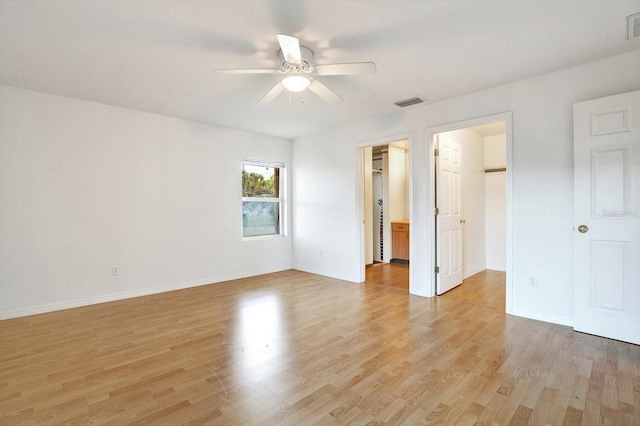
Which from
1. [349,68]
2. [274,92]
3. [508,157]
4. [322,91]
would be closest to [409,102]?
[508,157]


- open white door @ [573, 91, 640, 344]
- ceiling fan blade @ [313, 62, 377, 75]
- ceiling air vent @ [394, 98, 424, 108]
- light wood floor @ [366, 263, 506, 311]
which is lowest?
light wood floor @ [366, 263, 506, 311]

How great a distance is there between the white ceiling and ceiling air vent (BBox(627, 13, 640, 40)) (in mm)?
50

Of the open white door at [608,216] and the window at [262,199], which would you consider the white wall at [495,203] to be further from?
the window at [262,199]

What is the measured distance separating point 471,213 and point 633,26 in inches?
130

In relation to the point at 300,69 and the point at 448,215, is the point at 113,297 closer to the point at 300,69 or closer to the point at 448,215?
the point at 300,69

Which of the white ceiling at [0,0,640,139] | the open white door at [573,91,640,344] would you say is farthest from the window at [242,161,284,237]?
the open white door at [573,91,640,344]

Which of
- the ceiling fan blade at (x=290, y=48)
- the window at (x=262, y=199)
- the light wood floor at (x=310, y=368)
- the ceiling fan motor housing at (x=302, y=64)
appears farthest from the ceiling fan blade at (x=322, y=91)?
the window at (x=262, y=199)

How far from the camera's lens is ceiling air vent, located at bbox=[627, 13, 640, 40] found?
217 centimetres

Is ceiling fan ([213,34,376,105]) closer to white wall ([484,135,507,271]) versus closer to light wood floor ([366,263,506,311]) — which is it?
light wood floor ([366,263,506,311])

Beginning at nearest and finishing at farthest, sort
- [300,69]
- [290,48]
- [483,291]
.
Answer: [290,48] < [300,69] < [483,291]

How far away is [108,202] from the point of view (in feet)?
13.0

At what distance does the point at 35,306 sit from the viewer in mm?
3473

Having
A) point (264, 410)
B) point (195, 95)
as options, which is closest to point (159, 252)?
point (195, 95)

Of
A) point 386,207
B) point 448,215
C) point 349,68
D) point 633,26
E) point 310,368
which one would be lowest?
point 310,368
